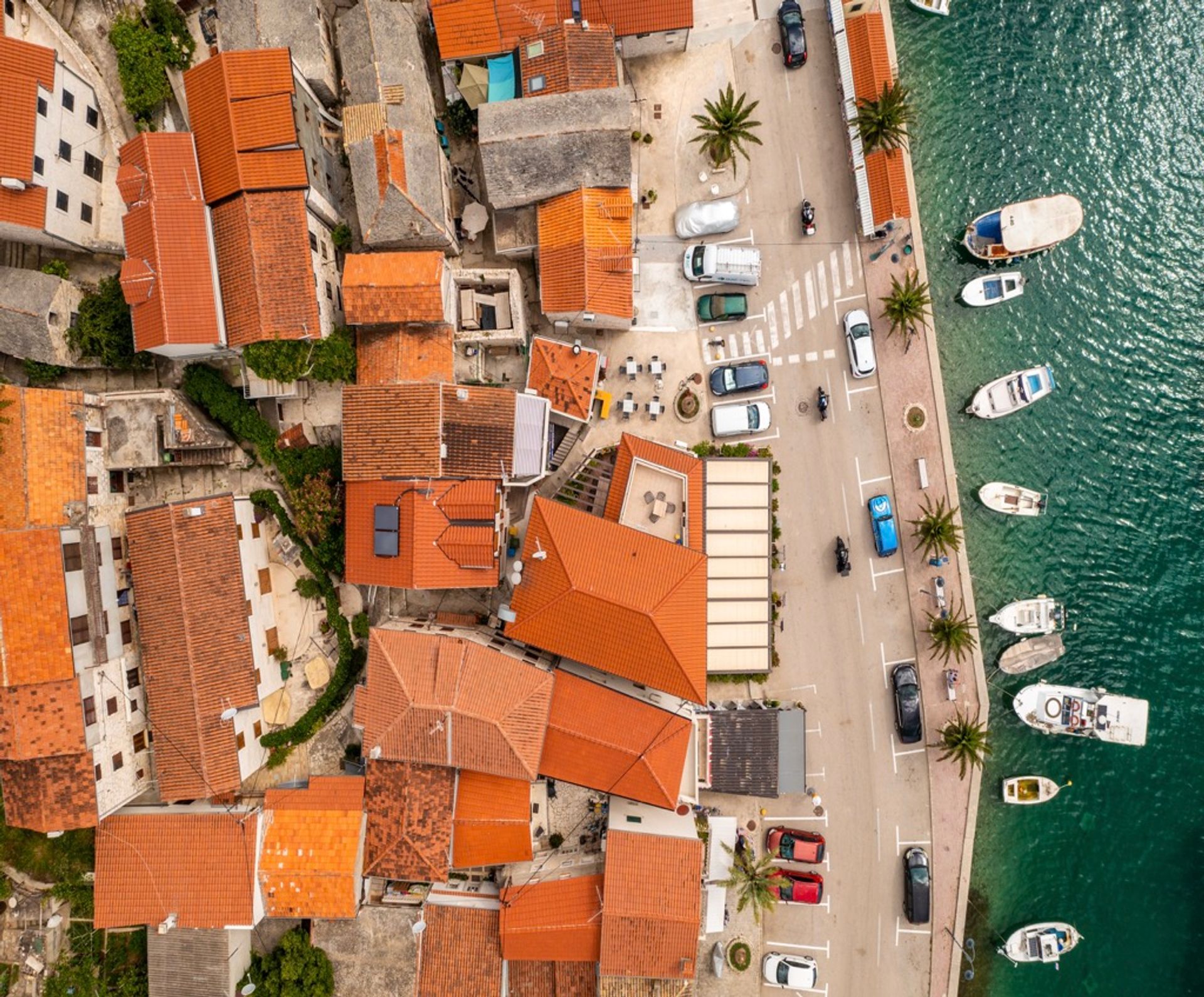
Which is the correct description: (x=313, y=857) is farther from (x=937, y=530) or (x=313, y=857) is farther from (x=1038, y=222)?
(x=1038, y=222)

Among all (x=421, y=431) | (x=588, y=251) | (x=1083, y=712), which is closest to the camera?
(x=421, y=431)

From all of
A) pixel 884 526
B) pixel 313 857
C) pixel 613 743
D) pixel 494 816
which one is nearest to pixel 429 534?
pixel 613 743

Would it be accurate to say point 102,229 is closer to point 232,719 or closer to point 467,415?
point 467,415

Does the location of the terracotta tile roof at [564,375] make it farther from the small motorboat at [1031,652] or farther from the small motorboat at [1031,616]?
the small motorboat at [1031,652]

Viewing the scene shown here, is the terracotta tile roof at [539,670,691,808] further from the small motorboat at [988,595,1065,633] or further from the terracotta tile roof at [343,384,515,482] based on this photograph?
the small motorboat at [988,595,1065,633]

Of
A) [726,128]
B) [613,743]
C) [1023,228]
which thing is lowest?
[613,743]

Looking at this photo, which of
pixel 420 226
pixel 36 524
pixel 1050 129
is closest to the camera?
pixel 36 524

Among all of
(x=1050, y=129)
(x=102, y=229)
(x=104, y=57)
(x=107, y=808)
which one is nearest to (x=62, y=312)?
(x=102, y=229)
